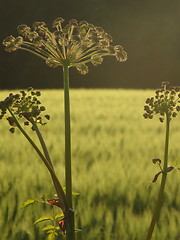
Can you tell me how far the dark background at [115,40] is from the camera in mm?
15508

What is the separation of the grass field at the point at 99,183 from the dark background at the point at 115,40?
10.2 m

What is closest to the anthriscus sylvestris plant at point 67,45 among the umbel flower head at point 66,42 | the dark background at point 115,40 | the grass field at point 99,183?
the umbel flower head at point 66,42

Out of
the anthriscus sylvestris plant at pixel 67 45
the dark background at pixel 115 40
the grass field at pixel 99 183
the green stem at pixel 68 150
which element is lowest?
the grass field at pixel 99 183

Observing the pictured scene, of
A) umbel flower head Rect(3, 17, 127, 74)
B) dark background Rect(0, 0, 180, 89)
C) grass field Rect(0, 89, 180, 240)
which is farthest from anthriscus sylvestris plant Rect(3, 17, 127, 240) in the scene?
dark background Rect(0, 0, 180, 89)

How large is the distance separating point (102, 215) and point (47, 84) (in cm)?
1359

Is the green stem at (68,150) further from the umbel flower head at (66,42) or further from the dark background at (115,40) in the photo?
the dark background at (115,40)

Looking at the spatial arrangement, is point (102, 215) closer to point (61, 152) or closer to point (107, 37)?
point (107, 37)

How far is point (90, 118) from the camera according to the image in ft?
20.3

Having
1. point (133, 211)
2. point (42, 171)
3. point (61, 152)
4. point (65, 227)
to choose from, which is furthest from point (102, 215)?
point (61, 152)

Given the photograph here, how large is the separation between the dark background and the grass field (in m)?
10.2

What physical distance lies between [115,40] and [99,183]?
1463cm

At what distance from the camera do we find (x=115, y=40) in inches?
667

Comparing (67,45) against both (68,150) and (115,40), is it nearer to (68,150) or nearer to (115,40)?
(68,150)

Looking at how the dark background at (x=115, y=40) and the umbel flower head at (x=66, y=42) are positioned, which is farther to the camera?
the dark background at (x=115, y=40)
